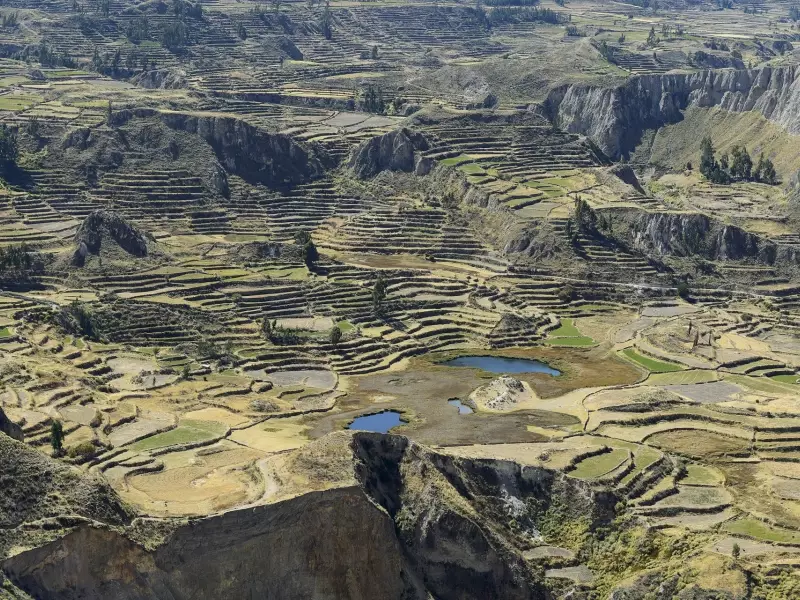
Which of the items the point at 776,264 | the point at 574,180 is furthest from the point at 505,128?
the point at 776,264

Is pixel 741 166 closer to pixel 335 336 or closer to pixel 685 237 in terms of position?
pixel 685 237

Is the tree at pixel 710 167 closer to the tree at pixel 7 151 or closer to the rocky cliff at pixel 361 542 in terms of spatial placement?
the tree at pixel 7 151

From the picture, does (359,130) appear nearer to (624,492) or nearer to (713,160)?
(713,160)

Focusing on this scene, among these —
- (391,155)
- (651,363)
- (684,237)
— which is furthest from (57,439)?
(391,155)

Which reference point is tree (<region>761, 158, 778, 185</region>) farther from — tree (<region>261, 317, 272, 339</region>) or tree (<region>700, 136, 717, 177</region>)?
tree (<region>261, 317, 272, 339</region>)

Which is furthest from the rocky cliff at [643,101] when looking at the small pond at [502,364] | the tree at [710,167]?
the small pond at [502,364]

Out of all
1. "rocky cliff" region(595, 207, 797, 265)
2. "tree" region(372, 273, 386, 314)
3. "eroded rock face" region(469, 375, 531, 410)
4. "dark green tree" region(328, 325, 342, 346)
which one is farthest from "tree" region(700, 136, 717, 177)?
"eroded rock face" region(469, 375, 531, 410)
